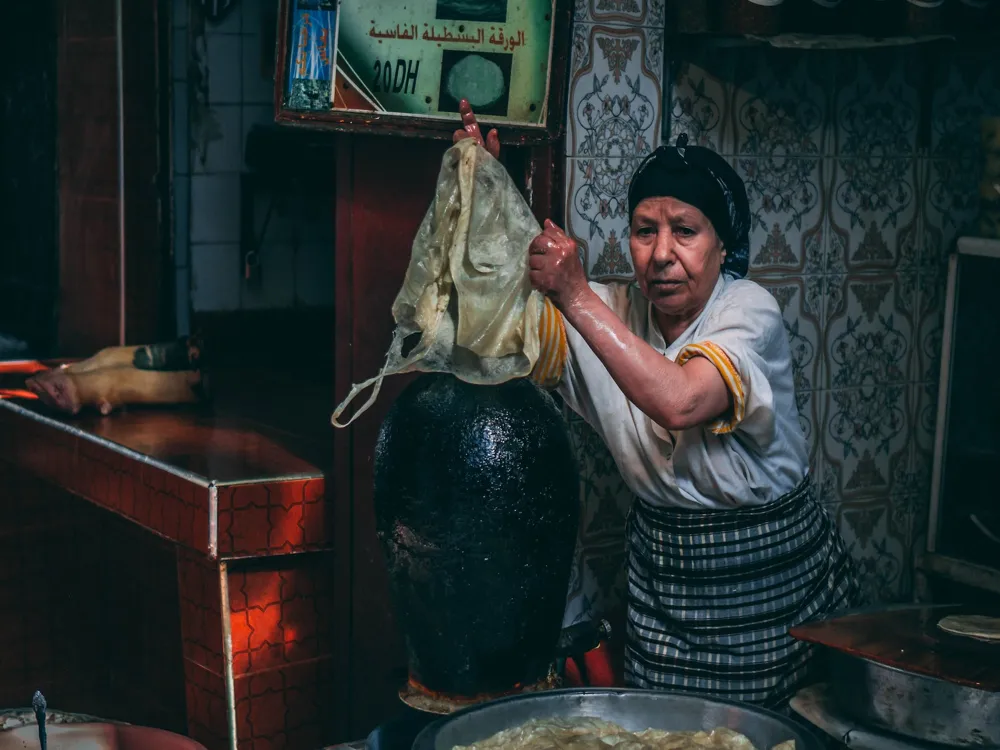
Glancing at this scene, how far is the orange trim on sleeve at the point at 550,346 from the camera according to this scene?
2740 millimetres

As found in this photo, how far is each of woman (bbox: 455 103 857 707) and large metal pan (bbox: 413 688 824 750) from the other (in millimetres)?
427

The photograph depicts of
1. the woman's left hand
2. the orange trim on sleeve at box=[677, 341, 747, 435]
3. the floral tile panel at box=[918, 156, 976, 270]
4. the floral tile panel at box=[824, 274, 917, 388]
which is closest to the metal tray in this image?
the orange trim on sleeve at box=[677, 341, 747, 435]

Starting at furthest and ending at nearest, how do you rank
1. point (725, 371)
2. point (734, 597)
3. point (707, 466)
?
point (734, 597), point (707, 466), point (725, 371)

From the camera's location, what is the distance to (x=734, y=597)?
8.91ft

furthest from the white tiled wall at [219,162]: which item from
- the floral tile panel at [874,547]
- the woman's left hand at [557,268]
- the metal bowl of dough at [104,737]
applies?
the metal bowl of dough at [104,737]

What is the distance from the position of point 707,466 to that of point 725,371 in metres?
0.24

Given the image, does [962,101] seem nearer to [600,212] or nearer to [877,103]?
[877,103]

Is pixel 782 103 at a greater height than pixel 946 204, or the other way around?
pixel 782 103

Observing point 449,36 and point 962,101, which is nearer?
point 449,36

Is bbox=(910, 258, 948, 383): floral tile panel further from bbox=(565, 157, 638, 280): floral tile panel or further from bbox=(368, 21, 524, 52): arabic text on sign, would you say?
bbox=(368, 21, 524, 52): arabic text on sign

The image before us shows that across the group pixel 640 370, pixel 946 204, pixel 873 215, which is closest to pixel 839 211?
pixel 873 215

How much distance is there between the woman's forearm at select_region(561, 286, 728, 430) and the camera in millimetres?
2355

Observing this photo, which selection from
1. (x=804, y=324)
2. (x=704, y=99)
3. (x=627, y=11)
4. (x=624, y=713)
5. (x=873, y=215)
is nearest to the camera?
(x=624, y=713)

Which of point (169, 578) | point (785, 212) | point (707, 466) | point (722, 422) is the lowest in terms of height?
point (169, 578)
